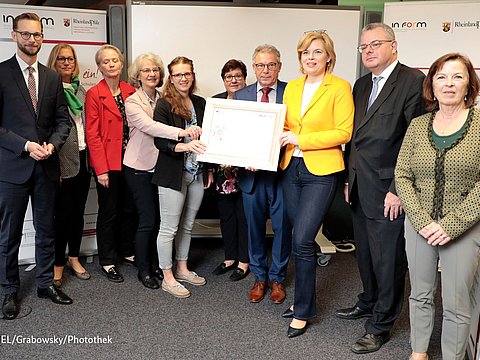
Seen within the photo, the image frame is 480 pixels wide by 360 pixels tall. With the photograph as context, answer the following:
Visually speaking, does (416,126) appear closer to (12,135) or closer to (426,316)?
(426,316)

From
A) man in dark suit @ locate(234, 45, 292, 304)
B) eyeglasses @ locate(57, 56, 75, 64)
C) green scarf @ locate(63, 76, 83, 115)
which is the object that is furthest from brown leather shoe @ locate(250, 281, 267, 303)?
eyeglasses @ locate(57, 56, 75, 64)

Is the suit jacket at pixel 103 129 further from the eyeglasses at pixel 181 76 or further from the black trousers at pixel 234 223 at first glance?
the black trousers at pixel 234 223

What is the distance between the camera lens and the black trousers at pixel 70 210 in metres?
3.18

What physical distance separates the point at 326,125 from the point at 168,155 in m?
0.96

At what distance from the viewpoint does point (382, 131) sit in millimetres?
2293

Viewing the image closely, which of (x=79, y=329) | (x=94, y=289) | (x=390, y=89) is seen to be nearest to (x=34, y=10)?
(x=94, y=289)

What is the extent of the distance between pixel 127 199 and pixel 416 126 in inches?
79.1

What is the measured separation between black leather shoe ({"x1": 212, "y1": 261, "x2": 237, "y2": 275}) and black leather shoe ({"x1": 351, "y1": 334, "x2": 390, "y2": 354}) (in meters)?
1.20

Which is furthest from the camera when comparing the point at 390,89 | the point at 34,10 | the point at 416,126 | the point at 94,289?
the point at 34,10

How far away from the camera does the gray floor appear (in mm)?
2500

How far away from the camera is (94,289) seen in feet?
10.6

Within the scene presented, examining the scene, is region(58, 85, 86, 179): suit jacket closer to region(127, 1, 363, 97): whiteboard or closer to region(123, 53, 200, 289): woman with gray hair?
region(123, 53, 200, 289): woman with gray hair

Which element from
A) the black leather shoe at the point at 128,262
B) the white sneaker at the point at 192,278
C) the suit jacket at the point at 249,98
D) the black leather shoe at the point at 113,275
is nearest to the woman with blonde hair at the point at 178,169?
the white sneaker at the point at 192,278

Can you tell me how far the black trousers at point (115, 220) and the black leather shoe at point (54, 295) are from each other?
0.45 m
